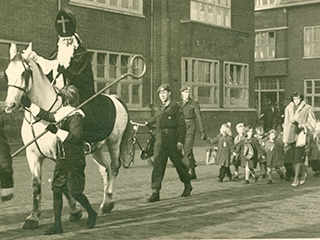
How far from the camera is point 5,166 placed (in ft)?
16.2

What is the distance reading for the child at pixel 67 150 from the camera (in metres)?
5.73

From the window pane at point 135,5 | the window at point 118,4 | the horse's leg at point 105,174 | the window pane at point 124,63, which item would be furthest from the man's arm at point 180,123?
the window pane at point 135,5

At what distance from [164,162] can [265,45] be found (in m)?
25.5

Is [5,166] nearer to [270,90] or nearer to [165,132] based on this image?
[165,132]

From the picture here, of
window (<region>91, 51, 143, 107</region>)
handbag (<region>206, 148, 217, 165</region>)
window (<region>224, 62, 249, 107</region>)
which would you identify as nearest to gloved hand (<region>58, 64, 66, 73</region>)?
handbag (<region>206, 148, 217, 165</region>)

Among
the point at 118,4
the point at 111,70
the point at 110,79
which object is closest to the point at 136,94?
the point at 111,70

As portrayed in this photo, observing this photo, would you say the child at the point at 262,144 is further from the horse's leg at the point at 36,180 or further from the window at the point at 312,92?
the window at the point at 312,92

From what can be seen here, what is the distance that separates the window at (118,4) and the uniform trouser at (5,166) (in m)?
7.95

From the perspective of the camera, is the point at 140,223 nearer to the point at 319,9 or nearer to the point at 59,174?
the point at 59,174

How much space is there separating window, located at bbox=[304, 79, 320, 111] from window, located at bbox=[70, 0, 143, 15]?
46.6 feet

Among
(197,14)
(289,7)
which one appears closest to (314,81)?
(289,7)

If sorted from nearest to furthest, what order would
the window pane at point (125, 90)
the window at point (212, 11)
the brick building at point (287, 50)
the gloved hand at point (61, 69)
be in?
the gloved hand at point (61, 69) < the window pane at point (125, 90) < the window at point (212, 11) < the brick building at point (287, 50)

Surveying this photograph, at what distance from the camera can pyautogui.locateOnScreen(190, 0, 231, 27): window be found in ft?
68.5

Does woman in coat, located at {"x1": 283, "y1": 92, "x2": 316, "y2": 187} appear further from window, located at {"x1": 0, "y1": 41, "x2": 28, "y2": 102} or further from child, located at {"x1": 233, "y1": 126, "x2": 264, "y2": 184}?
window, located at {"x1": 0, "y1": 41, "x2": 28, "y2": 102}
